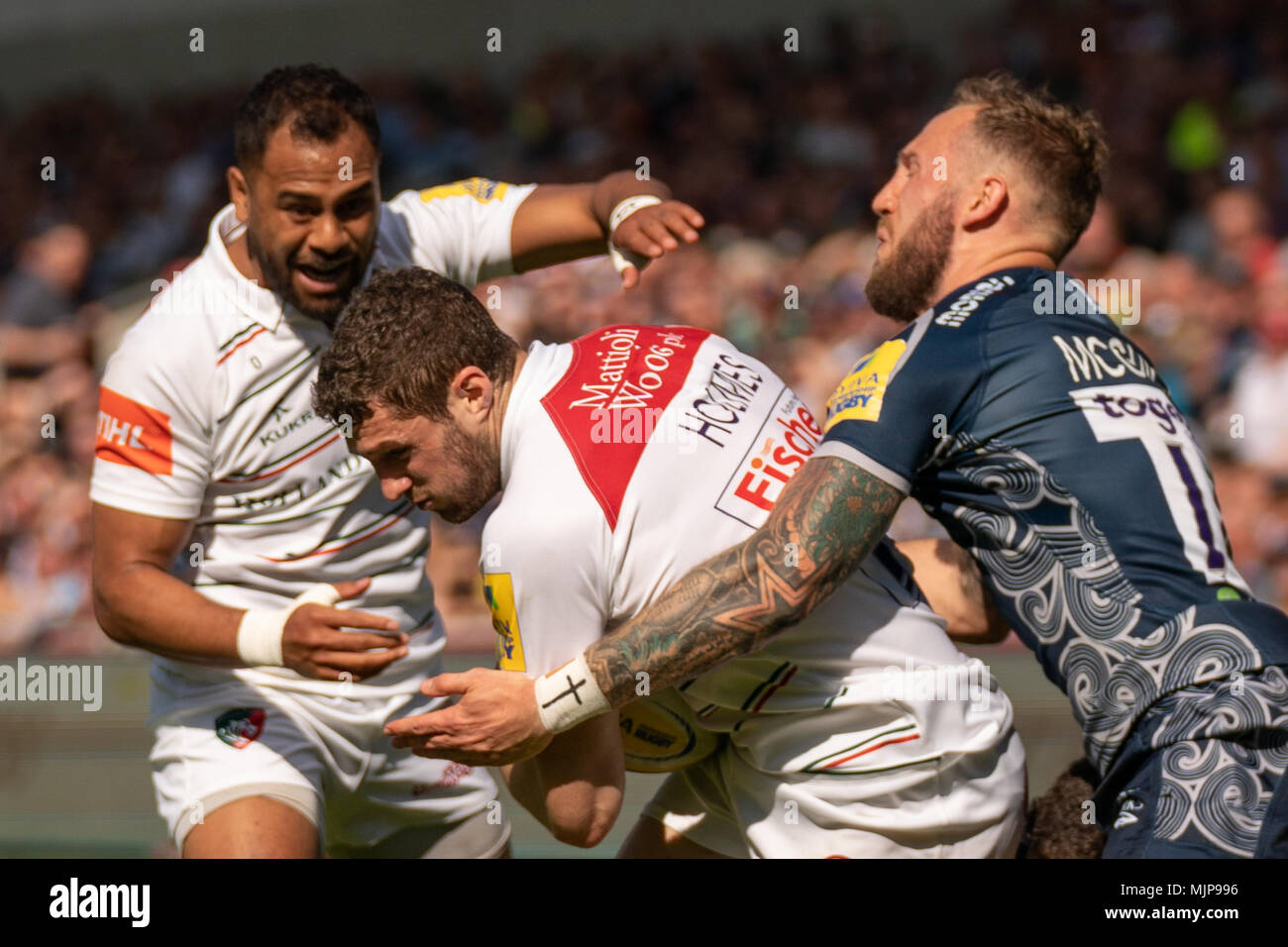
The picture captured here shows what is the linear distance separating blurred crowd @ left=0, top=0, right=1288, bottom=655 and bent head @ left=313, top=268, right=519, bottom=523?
474 cm

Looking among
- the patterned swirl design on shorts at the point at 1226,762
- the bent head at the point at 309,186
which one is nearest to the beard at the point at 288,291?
the bent head at the point at 309,186

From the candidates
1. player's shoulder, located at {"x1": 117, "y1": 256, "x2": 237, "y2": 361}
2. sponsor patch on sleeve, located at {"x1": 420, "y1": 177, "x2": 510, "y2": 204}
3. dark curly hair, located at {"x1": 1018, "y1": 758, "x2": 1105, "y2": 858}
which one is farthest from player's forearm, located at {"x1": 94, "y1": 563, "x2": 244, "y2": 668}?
dark curly hair, located at {"x1": 1018, "y1": 758, "x2": 1105, "y2": 858}

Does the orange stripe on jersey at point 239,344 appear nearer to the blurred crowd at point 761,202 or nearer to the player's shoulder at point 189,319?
the player's shoulder at point 189,319

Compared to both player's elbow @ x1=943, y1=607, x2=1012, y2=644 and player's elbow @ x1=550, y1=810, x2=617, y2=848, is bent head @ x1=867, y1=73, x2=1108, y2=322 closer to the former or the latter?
player's elbow @ x1=943, y1=607, x2=1012, y2=644

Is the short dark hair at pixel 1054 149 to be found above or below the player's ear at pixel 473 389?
above

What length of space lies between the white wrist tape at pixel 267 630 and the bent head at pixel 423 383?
0.37 m

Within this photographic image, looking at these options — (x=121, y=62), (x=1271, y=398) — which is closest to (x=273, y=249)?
(x=1271, y=398)

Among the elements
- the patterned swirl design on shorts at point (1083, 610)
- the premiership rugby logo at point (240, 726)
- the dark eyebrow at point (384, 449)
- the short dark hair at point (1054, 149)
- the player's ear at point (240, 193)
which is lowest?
the premiership rugby logo at point (240, 726)

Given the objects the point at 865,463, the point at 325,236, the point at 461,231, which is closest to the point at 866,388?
the point at 865,463

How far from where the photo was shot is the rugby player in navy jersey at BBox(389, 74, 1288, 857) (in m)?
2.77

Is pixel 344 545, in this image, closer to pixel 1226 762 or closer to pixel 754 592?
pixel 754 592

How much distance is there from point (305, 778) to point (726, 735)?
109 centimetres

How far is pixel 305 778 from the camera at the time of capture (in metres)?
3.73

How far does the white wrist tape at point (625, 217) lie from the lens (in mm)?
3744
